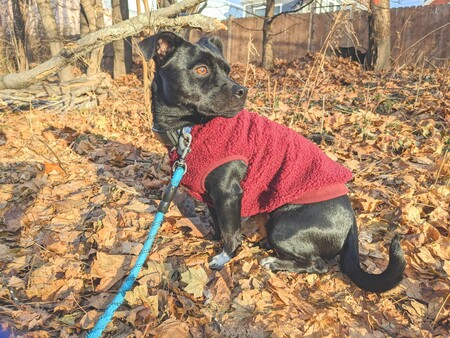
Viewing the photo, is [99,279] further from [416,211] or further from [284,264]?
[416,211]

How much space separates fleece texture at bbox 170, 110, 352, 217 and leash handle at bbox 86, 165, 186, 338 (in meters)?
0.27

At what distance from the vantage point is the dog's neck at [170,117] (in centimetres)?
286

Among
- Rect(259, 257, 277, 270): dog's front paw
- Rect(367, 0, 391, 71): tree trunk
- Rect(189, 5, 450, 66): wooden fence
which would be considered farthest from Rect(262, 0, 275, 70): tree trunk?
Rect(259, 257, 277, 270): dog's front paw

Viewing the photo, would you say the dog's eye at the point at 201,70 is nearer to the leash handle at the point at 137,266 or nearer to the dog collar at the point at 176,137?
the dog collar at the point at 176,137

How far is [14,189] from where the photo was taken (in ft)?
12.6

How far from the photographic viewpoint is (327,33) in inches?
637

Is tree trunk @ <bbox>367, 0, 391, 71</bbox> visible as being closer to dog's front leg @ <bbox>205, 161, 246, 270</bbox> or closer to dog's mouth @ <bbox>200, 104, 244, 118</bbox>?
dog's mouth @ <bbox>200, 104, 244, 118</bbox>

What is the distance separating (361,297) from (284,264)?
62 centimetres

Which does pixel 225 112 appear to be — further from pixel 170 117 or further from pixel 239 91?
pixel 170 117

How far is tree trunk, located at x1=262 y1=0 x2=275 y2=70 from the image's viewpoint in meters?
12.9

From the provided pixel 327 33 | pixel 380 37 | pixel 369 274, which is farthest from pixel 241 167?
pixel 327 33

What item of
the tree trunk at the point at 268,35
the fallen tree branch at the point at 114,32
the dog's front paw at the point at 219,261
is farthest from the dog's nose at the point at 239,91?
the tree trunk at the point at 268,35

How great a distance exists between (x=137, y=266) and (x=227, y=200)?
34.8 inches

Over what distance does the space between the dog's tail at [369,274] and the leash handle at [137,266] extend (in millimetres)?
1421
